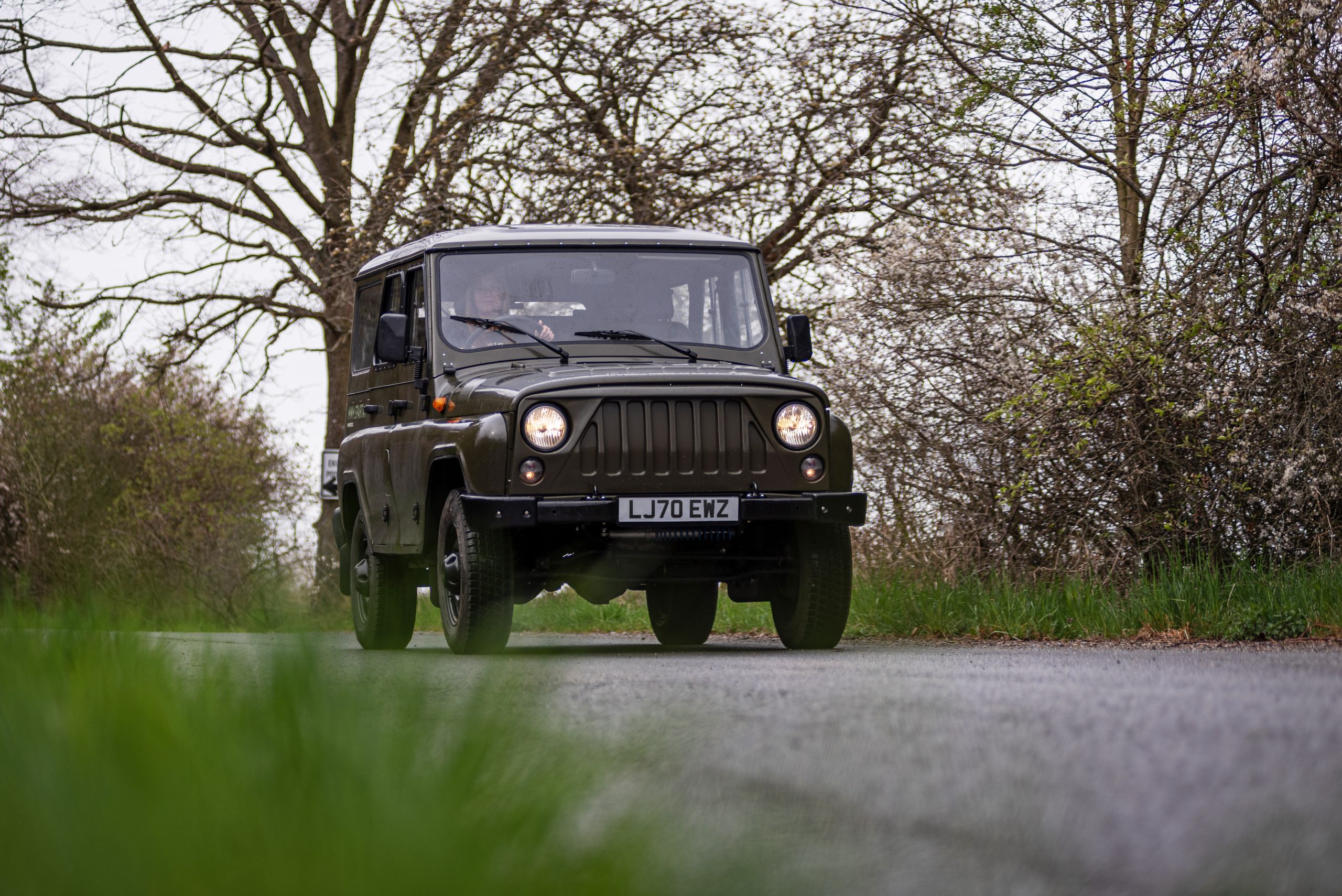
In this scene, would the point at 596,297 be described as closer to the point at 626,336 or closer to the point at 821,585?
the point at 626,336

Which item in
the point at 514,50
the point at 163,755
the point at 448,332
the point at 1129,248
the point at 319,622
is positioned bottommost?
the point at 163,755

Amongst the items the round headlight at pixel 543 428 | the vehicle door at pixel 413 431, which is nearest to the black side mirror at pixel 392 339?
the vehicle door at pixel 413 431

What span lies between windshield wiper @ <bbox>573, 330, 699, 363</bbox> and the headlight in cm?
111

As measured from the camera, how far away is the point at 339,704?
3.38 metres

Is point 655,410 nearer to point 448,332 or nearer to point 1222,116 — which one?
point 448,332

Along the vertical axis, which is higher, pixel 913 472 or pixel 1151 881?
pixel 913 472

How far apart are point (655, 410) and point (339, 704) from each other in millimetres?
5784

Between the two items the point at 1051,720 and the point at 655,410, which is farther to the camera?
the point at 655,410

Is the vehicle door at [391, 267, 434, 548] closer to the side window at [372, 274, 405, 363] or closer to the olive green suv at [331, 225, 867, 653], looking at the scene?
the olive green suv at [331, 225, 867, 653]

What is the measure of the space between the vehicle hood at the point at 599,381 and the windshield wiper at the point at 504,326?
6.8 inches

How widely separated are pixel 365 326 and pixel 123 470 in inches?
895

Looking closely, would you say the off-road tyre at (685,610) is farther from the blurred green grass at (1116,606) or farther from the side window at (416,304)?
the side window at (416,304)

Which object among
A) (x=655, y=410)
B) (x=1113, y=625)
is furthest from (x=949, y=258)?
(x=655, y=410)

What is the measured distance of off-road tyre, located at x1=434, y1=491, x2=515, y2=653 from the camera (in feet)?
29.6
